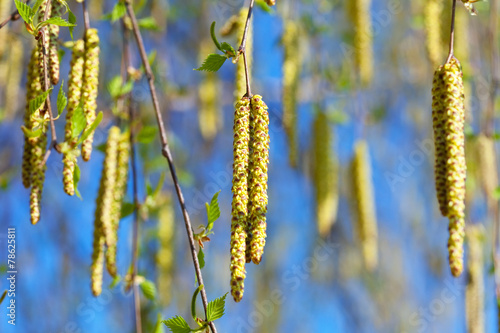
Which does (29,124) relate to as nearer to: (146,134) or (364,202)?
(146,134)

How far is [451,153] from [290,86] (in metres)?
1.51

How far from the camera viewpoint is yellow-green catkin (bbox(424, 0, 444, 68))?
8.00ft

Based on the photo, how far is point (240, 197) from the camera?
3.87ft

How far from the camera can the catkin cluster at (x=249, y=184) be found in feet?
3.75

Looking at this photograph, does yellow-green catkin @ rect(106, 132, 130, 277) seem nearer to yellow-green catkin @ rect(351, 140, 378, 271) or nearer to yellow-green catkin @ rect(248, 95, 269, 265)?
yellow-green catkin @ rect(248, 95, 269, 265)

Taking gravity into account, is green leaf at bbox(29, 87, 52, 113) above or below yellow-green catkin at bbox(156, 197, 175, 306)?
below

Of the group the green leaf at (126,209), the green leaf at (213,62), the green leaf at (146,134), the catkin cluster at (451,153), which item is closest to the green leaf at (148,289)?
the green leaf at (126,209)

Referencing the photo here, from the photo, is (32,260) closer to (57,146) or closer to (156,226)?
(156,226)

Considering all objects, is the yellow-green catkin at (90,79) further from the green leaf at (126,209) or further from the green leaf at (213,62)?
the green leaf at (126,209)

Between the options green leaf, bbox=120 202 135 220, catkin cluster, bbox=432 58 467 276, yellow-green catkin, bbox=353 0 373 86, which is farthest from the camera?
yellow-green catkin, bbox=353 0 373 86

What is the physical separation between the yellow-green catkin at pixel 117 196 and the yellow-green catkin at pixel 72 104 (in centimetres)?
43

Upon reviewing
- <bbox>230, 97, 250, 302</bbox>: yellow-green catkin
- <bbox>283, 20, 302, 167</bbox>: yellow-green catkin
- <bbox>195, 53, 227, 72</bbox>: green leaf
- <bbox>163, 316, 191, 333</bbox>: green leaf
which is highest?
<bbox>283, 20, 302, 167</bbox>: yellow-green catkin

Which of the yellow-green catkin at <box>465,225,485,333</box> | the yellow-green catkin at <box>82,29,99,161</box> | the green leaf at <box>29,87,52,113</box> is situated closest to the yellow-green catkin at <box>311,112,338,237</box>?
the yellow-green catkin at <box>465,225,485,333</box>

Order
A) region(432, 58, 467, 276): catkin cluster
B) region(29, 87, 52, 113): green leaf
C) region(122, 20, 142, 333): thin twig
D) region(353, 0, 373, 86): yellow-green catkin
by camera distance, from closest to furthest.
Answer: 1. region(432, 58, 467, 276): catkin cluster
2. region(29, 87, 52, 113): green leaf
3. region(122, 20, 142, 333): thin twig
4. region(353, 0, 373, 86): yellow-green catkin
